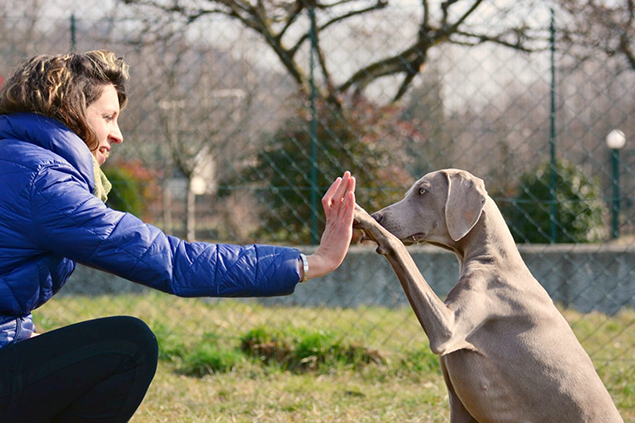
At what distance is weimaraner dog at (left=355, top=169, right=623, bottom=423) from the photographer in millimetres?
2268

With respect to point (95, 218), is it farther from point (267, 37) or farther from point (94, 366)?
point (267, 37)

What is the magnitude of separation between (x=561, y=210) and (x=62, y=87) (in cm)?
510

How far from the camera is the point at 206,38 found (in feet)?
17.1

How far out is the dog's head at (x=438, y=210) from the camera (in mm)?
2523

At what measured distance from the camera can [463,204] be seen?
2.53 metres

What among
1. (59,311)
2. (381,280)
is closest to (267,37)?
(381,280)

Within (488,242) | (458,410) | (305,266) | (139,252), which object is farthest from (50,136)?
(458,410)

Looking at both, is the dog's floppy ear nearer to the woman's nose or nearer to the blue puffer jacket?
the blue puffer jacket

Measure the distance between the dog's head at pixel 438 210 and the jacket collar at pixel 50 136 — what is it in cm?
107

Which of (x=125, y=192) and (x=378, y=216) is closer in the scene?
(x=378, y=216)

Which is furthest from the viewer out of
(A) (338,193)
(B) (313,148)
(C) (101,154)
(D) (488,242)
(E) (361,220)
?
(B) (313,148)

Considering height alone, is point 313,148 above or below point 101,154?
below

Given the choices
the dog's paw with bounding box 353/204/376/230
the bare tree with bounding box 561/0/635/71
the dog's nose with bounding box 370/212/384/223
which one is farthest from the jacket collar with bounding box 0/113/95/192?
the bare tree with bounding box 561/0/635/71

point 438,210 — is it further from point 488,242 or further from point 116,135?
point 116,135
